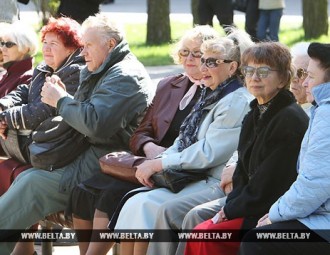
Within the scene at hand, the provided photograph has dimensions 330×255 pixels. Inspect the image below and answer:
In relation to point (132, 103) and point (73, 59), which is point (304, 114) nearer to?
point (132, 103)

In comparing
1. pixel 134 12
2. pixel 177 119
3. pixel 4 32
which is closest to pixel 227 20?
pixel 4 32

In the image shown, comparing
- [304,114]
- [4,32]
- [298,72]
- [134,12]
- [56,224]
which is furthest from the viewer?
[134,12]

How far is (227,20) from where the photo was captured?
13586mm

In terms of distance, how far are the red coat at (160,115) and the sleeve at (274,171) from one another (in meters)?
1.25

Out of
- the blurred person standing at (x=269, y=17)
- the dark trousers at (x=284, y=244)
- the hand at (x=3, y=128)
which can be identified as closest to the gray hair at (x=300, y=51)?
the dark trousers at (x=284, y=244)

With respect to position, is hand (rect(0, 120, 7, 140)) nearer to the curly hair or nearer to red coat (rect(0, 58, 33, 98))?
Result: red coat (rect(0, 58, 33, 98))

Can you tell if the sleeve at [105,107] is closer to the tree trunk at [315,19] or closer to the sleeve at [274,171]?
the sleeve at [274,171]

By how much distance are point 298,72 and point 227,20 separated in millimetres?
8153

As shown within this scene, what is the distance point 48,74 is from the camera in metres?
6.81

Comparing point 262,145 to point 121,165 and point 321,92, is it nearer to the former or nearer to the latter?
point 321,92

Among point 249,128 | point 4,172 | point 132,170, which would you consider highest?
point 249,128

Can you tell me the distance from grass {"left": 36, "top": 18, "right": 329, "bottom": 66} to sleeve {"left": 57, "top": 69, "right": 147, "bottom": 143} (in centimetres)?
698

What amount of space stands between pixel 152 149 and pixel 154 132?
0.18 meters

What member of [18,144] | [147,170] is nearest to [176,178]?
[147,170]
